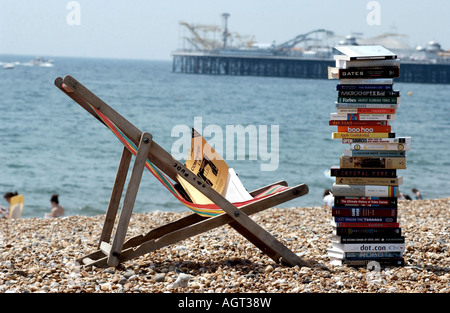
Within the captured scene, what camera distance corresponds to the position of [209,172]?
4137 mm

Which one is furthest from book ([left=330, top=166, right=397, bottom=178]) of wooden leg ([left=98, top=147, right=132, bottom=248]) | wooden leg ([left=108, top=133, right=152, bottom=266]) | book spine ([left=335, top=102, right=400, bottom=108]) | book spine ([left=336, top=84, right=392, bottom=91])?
wooden leg ([left=98, top=147, right=132, bottom=248])

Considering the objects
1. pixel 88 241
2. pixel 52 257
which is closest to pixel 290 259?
pixel 52 257

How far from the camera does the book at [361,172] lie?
3.84 meters

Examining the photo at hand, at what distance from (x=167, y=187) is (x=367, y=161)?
3.71 ft

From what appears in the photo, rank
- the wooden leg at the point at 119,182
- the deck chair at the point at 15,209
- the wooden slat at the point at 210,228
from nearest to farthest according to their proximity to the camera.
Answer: the wooden slat at the point at 210,228, the wooden leg at the point at 119,182, the deck chair at the point at 15,209

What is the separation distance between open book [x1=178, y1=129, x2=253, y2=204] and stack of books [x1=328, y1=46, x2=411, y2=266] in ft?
1.92

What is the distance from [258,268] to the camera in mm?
3885

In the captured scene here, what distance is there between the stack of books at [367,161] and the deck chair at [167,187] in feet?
0.87

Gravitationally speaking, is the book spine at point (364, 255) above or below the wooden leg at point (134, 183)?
below

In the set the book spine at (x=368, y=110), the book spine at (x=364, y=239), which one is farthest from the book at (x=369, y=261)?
the book spine at (x=368, y=110)

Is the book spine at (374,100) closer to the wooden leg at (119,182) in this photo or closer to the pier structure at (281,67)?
the wooden leg at (119,182)

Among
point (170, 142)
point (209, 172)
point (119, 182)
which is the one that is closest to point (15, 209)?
point (119, 182)

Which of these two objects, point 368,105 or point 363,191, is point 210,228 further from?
point 368,105
